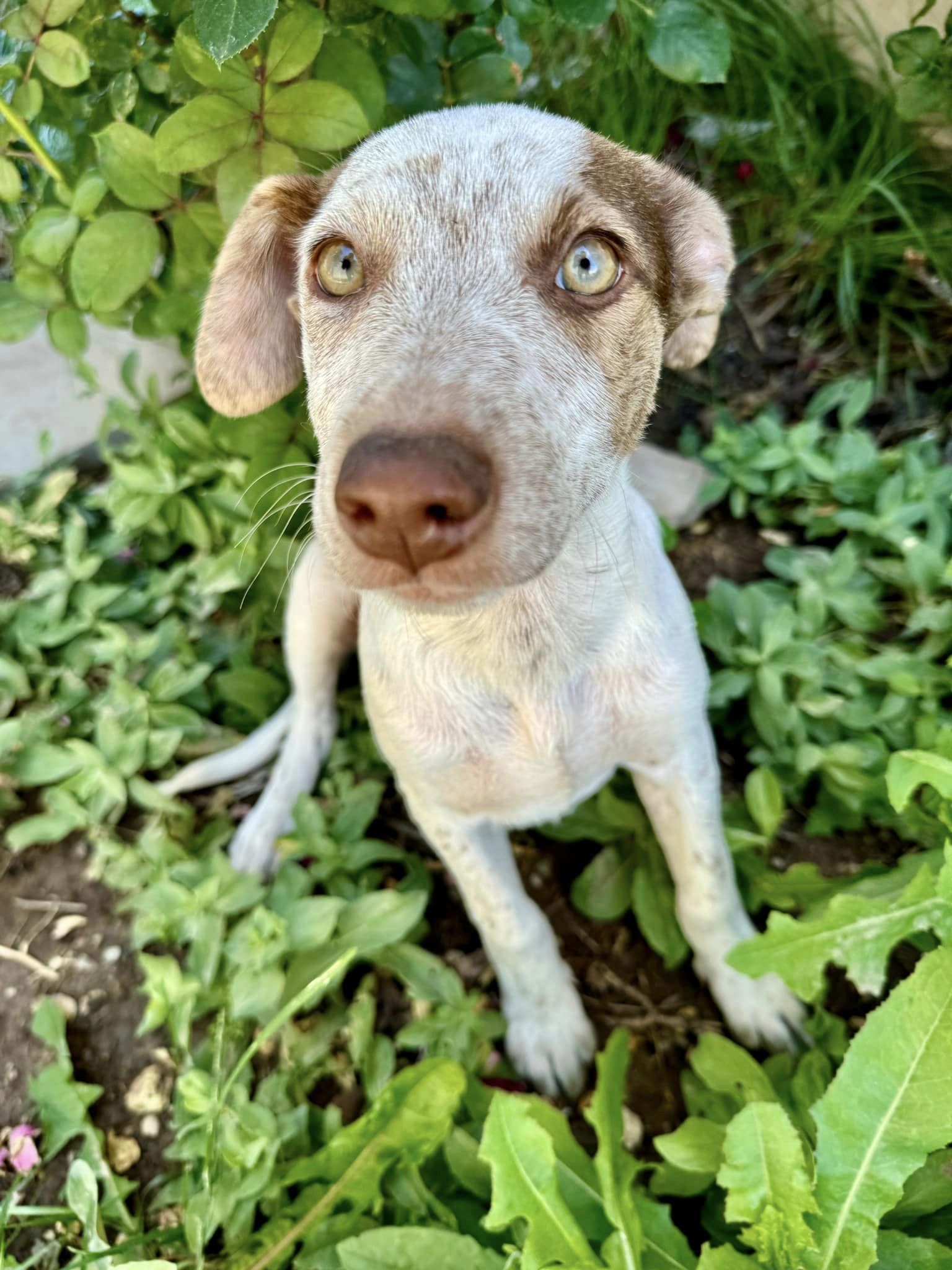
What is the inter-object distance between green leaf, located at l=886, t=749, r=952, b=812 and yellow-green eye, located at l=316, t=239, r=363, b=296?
59.9 inches

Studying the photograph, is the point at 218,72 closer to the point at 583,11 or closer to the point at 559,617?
the point at 583,11

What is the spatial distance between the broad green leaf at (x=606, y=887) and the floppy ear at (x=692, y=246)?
1.55 meters

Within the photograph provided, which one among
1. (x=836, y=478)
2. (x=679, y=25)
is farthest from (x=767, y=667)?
(x=679, y=25)

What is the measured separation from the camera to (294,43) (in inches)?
71.2

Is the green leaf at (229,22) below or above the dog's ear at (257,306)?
above

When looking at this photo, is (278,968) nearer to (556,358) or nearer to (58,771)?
(58,771)

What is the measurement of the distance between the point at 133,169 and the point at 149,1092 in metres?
2.40

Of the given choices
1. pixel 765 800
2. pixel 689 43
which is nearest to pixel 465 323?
pixel 689 43

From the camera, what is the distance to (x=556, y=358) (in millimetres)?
1542

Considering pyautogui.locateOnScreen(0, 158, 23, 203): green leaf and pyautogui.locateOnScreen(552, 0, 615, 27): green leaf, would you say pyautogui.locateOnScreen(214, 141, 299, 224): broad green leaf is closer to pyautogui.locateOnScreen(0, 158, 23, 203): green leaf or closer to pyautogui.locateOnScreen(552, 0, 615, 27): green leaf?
pyautogui.locateOnScreen(0, 158, 23, 203): green leaf

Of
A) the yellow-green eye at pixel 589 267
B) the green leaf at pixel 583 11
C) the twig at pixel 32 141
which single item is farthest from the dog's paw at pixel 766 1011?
the twig at pixel 32 141

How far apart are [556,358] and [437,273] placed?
0.91ft

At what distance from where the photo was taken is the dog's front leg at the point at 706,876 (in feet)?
7.02

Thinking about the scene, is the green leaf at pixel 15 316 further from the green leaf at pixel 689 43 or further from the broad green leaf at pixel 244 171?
the green leaf at pixel 689 43
